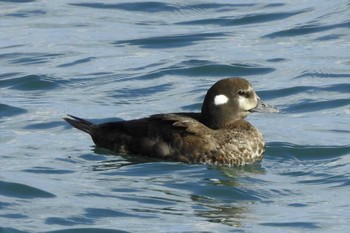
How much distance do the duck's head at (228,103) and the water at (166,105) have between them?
493 mm

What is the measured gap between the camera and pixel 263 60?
18859 millimetres

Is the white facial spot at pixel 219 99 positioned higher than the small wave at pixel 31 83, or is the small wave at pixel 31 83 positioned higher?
the white facial spot at pixel 219 99

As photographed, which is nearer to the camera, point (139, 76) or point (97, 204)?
point (97, 204)

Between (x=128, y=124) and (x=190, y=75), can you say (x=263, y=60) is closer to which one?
(x=190, y=75)

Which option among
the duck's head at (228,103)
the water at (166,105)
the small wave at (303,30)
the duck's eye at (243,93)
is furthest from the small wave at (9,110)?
the small wave at (303,30)

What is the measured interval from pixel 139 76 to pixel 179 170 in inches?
190

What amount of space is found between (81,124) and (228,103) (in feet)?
4.98

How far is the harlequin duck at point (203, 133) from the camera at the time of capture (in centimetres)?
1373

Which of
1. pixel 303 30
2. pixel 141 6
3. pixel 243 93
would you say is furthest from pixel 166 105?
pixel 141 6

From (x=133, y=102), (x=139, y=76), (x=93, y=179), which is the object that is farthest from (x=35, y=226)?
(x=139, y=76)

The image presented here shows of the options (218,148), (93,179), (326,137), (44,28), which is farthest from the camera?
(44,28)

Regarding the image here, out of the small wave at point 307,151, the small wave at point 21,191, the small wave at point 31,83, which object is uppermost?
the small wave at point 31,83

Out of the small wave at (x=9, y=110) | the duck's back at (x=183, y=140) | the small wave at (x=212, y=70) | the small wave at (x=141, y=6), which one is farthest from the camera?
the small wave at (x=141, y=6)

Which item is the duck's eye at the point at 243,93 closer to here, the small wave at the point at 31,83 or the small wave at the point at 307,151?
the small wave at the point at 307,151
